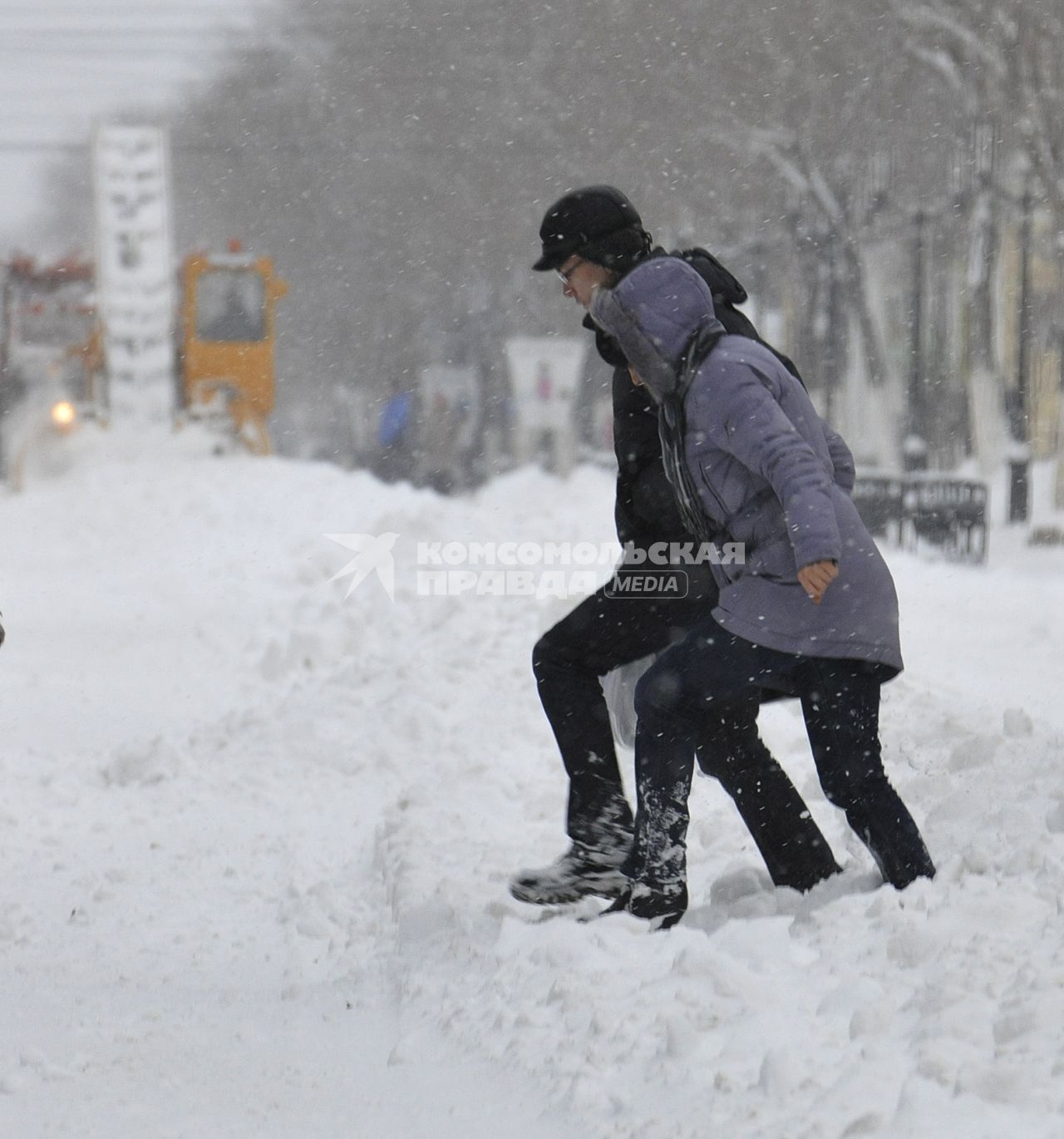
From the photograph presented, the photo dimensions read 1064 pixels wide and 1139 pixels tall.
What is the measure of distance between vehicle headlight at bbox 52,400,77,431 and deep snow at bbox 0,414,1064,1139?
13.2 meters

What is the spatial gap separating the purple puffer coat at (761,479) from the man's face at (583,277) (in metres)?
0.14

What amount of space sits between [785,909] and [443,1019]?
0.80m

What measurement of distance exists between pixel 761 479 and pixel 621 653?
689 mm

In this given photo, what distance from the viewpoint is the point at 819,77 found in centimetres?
2402

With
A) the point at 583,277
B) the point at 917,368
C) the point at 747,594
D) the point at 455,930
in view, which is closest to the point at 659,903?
the point at 455,930

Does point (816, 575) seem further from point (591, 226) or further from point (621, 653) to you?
point (591, 226)

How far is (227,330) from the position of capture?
23.9 metres

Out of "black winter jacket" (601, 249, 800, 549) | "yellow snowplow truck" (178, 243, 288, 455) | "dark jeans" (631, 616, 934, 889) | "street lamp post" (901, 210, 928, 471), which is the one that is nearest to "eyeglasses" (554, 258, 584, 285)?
"black winter jacket" (601, 249, 800, 549)

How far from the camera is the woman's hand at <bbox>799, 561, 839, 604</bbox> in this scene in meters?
3.54

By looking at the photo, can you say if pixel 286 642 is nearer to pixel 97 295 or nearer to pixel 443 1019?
→ pixel 443 1019

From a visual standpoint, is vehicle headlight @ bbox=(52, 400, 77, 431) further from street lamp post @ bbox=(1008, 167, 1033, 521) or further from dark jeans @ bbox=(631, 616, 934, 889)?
dark jeans @ bbox=(631, 616, 934, 889)

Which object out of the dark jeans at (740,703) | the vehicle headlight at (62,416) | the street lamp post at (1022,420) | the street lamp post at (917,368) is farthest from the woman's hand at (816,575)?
the vehicle headlight at (62,416)

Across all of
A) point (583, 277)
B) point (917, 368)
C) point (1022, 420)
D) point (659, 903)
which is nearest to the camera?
point (659, 903)

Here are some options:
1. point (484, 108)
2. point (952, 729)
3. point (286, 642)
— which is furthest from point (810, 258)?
point (952, 729)
